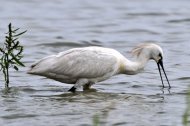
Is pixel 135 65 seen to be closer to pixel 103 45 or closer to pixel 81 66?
pixel 81 66

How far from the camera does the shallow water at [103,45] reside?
34.1 feet

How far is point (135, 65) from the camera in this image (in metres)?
12.6

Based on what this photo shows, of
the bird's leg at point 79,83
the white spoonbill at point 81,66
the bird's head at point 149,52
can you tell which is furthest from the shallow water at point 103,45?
the bird's head at point 149,52

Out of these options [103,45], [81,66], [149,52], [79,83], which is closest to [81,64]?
[81,66]

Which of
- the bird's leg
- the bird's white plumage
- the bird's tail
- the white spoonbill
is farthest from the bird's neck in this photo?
the bird's tail

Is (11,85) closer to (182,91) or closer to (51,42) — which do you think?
(182,91)

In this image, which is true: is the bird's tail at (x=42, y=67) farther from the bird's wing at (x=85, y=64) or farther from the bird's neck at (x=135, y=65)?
the bird's neck at (x=135, y=65)

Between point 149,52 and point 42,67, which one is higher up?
point 149,52

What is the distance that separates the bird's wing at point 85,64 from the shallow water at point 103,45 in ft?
1.25

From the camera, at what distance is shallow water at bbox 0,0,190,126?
10391 mm

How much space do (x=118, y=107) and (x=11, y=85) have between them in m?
2.60

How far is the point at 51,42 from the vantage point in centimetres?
1858

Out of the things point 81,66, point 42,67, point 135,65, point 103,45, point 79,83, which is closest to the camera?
point 42,67

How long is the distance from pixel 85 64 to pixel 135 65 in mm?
970
